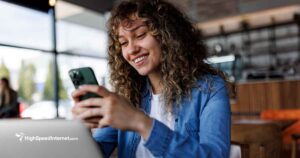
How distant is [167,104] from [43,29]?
5.28m

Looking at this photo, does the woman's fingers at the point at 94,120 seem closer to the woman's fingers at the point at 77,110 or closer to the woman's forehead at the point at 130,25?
the woman's fingers at the point at 77,110

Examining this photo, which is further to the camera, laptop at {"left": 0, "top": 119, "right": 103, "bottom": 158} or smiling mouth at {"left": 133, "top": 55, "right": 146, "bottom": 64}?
smiling mouth at {"left": 133, "top": 55, "right": 146, "bottom": 64}

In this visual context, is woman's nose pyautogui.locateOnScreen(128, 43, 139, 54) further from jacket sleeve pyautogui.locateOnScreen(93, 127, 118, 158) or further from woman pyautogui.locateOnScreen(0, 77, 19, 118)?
woman pyautogui.locateOnScreen(0, 77, 19, 118)

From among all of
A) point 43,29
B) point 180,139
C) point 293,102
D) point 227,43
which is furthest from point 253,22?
point 180,139

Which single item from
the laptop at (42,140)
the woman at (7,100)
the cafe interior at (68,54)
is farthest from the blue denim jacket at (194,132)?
the woman at (7,100)

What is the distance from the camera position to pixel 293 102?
4.97 metres

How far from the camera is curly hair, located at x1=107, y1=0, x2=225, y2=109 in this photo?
844 millimetres

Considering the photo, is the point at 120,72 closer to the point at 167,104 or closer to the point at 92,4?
the point at 167,104

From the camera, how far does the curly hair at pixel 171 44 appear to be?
0.84m

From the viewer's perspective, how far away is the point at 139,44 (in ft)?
2.67

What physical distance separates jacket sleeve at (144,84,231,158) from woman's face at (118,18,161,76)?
18 cm

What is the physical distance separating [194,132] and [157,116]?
0.44 feet

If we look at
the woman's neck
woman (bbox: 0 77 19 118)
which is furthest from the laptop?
woman (bbox: 0 77 19 118)

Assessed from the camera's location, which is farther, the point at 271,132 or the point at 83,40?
the point at 83,40
